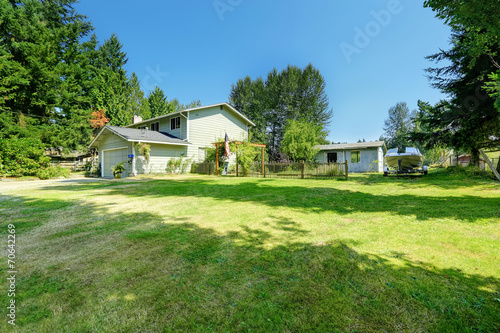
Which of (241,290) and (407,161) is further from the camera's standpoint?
(407,161)

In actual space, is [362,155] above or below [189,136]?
below

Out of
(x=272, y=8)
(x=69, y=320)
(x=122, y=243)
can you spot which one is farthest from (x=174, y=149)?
(x=69, y=320)

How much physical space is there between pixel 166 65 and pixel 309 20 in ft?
60.3

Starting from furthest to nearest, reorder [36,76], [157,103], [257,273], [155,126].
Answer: [157,103], [155,126], [36,76], [257,273]

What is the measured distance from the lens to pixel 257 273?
2.25m

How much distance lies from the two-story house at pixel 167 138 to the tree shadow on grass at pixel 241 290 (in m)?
14.5

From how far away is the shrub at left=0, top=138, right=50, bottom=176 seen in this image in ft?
45.2

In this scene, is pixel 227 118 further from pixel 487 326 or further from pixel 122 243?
pixel 487 326

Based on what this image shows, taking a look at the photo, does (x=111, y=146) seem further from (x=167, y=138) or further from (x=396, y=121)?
(x=396, y=121)

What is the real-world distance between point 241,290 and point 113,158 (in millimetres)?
20240

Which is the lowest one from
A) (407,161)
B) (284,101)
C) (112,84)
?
(407,161)

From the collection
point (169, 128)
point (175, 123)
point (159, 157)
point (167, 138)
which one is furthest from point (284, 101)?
point (159, 157)

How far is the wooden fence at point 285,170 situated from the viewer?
1337 centimetres

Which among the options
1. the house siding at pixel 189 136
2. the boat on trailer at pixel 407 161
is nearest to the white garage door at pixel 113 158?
the house siding at pixel 189 136
